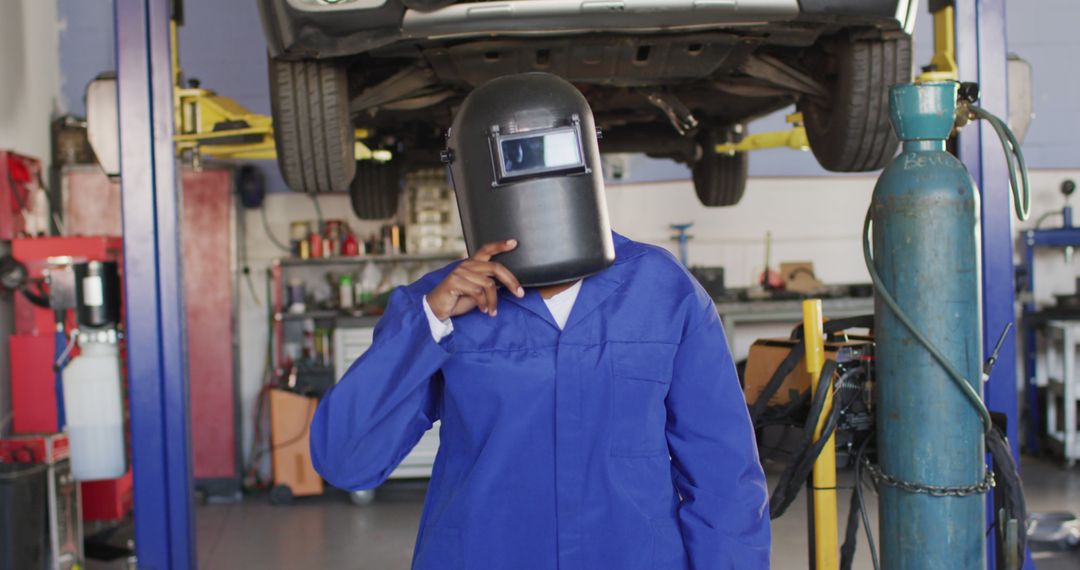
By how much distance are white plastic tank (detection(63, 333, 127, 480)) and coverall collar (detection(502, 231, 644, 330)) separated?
8.02 feet

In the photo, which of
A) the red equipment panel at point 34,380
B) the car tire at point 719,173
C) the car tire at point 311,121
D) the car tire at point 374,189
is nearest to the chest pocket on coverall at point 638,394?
the car tire at point 311,121

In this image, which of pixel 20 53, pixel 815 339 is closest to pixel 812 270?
pixel 815 339

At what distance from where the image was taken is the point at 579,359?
1.37 metres

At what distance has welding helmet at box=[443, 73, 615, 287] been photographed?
136cm

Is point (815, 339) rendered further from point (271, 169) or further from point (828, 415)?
point (271, 169)

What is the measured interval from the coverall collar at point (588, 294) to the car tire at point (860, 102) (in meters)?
1.56

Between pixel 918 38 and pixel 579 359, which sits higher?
pixel 918 38

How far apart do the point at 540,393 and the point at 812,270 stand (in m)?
5.03

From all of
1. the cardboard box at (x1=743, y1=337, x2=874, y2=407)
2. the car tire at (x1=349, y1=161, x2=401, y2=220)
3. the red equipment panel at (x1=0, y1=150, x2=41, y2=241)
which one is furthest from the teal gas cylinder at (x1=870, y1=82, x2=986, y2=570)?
the red equipment panel at (x1=0, y1=150, x2=41, y2=241)

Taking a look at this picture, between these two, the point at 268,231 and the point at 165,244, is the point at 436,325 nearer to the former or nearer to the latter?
the point at 165,244

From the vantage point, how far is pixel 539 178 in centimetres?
138

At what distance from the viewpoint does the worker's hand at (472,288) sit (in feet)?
4.36

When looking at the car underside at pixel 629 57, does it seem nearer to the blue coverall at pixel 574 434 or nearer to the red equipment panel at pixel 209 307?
the blue coverall at pixel 574 434

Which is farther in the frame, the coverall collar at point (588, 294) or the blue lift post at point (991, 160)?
the blue lift post at point (991, 160)
